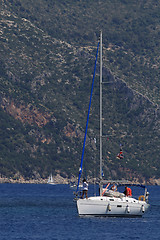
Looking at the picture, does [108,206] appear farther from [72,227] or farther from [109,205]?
[72,227]

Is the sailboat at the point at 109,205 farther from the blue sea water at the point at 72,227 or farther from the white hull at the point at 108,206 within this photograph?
the blue sea water at the point at 72,227

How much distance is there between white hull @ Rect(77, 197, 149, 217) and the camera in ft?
237

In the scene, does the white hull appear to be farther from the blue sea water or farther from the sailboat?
the blue sea water

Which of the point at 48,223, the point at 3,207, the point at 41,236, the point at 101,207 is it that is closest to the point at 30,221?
the point at 48,223

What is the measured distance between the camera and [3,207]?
98.8 m

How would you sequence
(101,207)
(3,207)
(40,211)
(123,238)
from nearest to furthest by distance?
(123,238), (101,207), (40,211), (3,207)

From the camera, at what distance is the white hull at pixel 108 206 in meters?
72.4

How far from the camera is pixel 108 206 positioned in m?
72.9

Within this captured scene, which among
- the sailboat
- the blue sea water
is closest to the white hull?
→ the sailboat

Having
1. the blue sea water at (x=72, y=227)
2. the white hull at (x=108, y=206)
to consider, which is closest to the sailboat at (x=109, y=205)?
the white hull at (x=108, y=206)

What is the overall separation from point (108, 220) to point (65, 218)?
7020mm

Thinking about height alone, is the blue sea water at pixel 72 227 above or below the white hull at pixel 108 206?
below

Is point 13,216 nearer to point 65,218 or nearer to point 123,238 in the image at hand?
point 65,218

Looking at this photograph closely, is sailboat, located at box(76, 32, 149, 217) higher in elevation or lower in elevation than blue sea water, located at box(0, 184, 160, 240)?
higher
